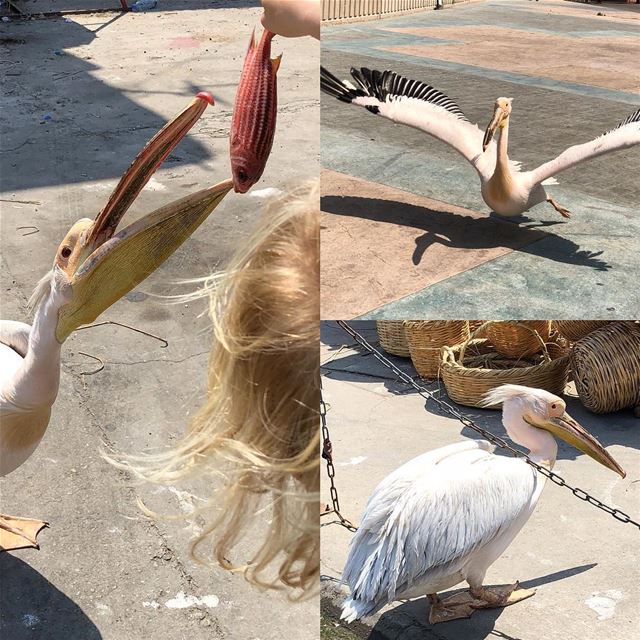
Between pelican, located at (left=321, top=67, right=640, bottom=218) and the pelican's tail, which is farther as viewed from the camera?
pelican, located at (left=321, top=67, right=640, bottom=218)

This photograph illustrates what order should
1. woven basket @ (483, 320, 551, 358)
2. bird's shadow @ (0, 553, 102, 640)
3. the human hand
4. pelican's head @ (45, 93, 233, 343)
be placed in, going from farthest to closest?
bird's shadow @ (0, 553, 102, 640)
woven basket @ (483, 320, 551, 358)
pelican's head @ (45, 93, 233, 343)
the human hand

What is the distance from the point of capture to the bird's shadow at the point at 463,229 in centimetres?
217

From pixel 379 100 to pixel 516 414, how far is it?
1240mm

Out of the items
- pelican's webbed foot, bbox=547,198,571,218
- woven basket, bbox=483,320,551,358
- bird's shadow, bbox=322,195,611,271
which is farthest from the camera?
pelican's webbed foot, bbox=547,198,571,218

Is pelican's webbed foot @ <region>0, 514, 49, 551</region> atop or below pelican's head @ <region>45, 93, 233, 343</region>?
below

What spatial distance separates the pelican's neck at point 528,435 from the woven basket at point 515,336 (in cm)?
15

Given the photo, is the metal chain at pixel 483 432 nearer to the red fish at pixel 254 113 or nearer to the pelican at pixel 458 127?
the red fish at pixel 254 113

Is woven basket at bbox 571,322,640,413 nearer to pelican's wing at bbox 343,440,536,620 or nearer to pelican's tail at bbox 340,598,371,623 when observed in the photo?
pelican's wing at bbox 343,440,536,620

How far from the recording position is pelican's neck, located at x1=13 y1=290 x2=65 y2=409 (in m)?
1.29

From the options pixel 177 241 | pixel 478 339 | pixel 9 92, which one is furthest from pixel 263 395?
pixel 9 92

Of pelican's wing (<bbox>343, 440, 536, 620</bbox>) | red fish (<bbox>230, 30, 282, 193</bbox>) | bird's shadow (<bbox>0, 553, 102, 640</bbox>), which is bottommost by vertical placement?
bird's shadow (<bbox>0, 553, 102, 640</bbox>)

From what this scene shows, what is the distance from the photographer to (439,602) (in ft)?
4.12

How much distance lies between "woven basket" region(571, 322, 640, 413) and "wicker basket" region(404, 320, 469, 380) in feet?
0.59

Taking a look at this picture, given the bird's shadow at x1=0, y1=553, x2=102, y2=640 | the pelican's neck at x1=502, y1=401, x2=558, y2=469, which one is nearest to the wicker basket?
the pelican's neck at x1=502, y1=401, x2=558, y2=469
